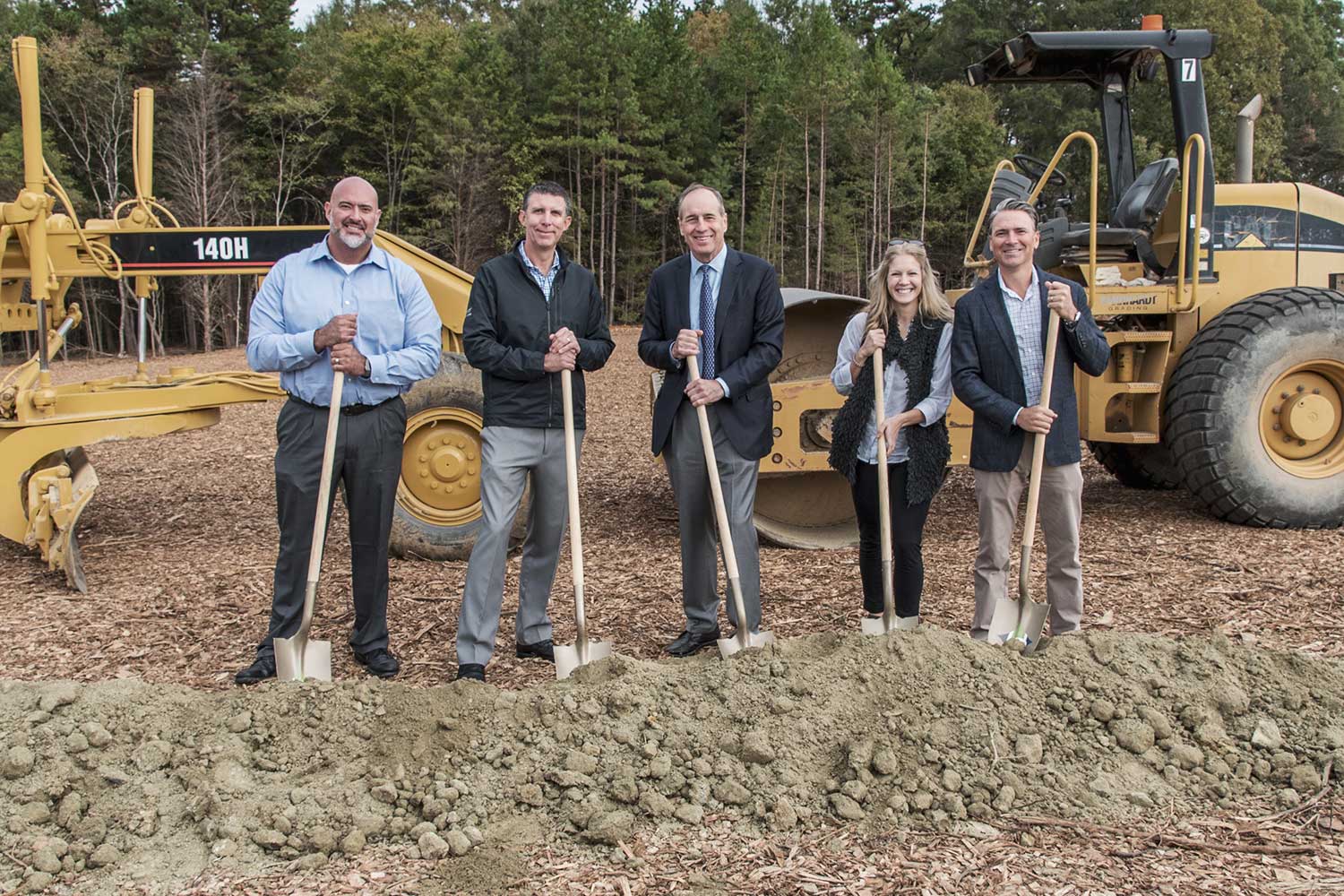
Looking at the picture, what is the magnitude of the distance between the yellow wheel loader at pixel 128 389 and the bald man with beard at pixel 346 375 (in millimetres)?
1554

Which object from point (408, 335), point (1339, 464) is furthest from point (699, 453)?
point (1339, 464)

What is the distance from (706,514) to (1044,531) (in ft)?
4.05

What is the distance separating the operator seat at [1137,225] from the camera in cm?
611

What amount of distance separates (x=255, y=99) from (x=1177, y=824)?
102 feet

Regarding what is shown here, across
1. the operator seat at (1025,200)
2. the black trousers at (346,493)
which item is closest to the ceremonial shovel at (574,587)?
the black trousers at (346,493)

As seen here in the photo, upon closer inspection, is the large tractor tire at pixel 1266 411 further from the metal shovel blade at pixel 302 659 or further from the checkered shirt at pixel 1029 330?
the metal shovel blade at pixel 302 659

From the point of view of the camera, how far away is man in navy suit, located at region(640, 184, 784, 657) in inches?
160

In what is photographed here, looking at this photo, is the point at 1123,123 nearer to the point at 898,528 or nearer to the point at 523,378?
the point at 898,528

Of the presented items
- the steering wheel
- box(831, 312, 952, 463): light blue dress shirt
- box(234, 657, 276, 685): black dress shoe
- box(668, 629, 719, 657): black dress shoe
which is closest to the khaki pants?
box(831, 312, 952, 463): light blue dress shirt

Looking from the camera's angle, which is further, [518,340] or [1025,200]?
[1025,200]

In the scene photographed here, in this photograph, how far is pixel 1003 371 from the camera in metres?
3.85

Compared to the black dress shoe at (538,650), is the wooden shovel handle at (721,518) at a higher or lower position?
higher

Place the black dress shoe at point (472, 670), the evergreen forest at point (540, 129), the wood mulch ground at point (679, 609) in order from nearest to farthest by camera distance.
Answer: the wood mulch ground at point (679, 609)
the black dress shoe at point (472, 670)
the evergreen forest at point (540, 129)

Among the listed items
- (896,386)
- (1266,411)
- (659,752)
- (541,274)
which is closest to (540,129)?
(1266,411)
